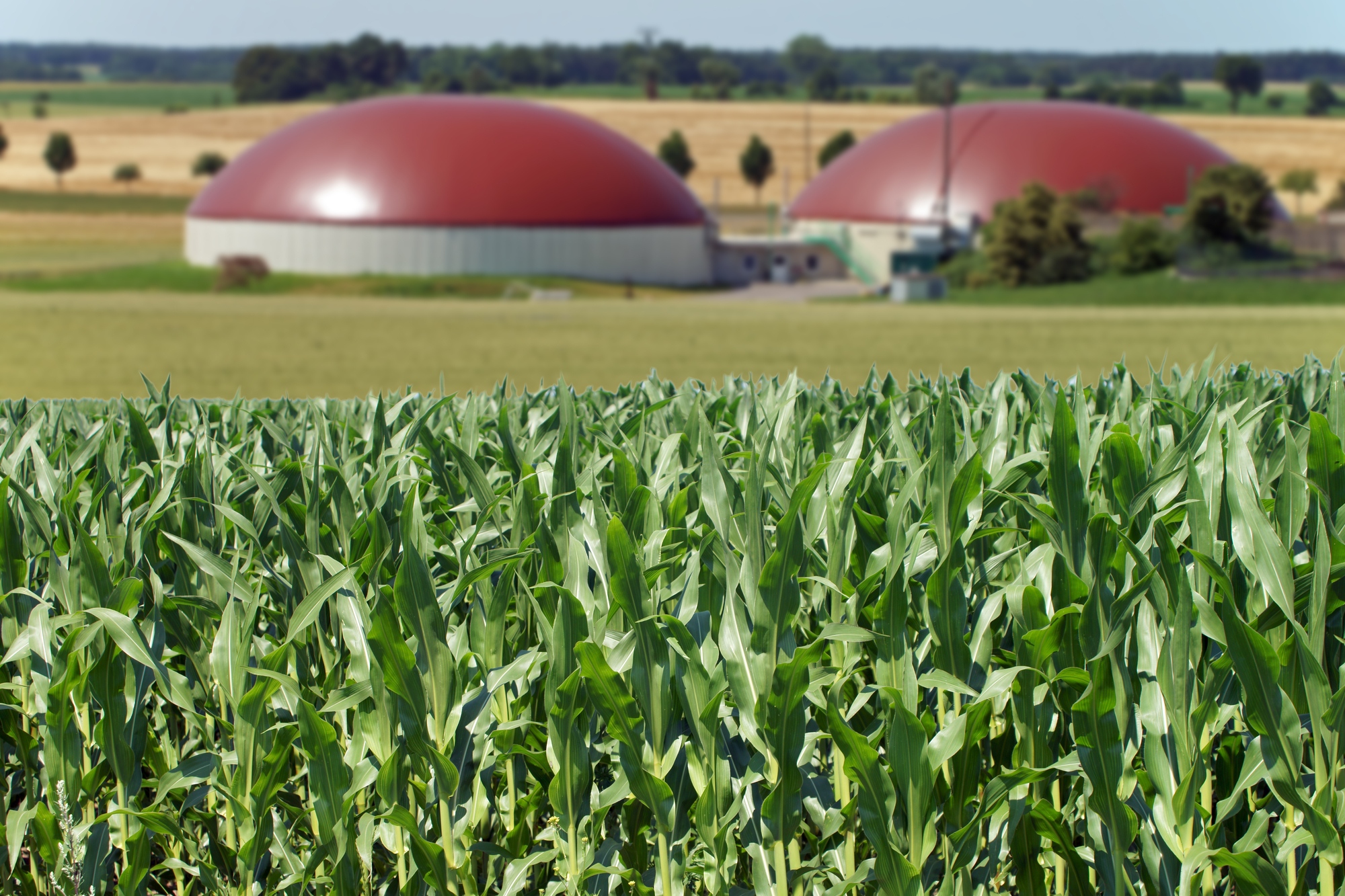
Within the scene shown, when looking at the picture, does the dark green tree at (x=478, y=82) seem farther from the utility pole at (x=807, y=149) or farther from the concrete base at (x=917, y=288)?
the concrete base at (x=917, y=288)

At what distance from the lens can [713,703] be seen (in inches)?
Result: 133

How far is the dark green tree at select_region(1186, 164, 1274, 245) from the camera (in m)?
55.1

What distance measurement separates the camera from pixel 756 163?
111 meters

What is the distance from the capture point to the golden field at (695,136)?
120500 millimetres

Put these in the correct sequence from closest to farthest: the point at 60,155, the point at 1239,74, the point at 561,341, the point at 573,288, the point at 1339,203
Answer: the point at 561,341 → the point at 573,288 → the point at 1339,203 → the point at 60,155 → the point at 1239,74

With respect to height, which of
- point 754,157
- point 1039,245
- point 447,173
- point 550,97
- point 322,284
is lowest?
point 322,284

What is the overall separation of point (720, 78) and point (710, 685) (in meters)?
193

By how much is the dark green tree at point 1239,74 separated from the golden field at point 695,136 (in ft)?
112

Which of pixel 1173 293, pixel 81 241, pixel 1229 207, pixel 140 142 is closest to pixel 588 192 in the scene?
pixel 1173 293

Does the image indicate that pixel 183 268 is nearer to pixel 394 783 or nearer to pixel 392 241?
pixel 392 241

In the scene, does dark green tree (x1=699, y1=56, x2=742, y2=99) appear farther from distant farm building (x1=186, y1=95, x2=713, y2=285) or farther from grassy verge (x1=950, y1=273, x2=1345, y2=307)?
grassy verge (x1=950, y1=273, x2=1345, y2=307)

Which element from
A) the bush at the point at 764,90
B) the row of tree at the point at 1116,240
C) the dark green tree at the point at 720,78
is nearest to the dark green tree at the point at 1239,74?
the bush at the point at 764,90

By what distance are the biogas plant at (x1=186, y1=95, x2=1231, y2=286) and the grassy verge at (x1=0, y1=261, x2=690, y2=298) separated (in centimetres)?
163

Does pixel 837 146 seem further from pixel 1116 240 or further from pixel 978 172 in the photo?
pixel 1116 240
